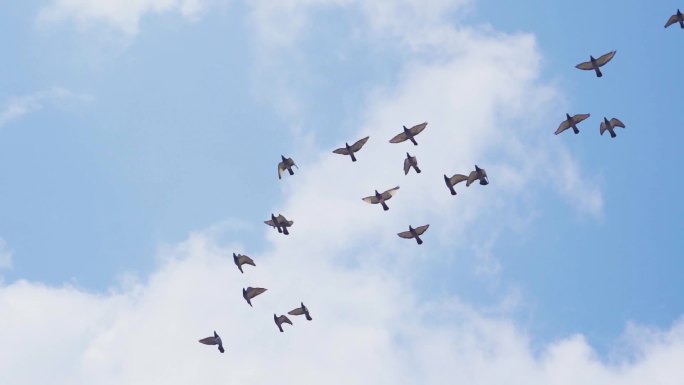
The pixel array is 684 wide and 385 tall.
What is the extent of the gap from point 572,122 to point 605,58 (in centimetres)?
494

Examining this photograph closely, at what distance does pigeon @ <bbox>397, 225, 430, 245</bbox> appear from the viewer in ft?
257

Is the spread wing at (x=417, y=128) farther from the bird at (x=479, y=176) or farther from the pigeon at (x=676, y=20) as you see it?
the pigeon at (x=676, y=20)

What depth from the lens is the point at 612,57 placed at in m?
78.5

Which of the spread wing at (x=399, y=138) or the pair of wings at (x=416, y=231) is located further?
the pair of wings at (x=416, y=231)

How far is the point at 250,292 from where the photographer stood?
7588 cm

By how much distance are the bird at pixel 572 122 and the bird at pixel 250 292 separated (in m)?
23.4

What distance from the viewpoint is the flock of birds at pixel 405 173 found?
76938 millimetres

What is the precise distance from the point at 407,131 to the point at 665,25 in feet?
64.0

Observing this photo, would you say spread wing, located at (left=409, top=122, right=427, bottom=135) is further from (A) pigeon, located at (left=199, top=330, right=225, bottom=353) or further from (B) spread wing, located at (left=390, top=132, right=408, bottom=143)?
(A) pigeon, located at (left=199, top=330, right=225, bottom=353)

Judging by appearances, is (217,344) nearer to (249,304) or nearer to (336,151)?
(249,304)

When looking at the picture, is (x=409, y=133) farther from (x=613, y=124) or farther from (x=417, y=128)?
(x=613, y=124)

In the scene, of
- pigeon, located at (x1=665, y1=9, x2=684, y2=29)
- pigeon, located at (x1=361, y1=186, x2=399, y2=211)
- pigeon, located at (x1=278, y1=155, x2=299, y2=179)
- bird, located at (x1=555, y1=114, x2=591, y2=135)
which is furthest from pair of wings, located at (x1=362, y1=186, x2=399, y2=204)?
pigeon, located at (x1=665, y1=9, x2=684, y2=29)

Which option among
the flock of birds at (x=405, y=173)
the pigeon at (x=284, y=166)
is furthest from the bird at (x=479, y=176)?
the pigeon at (x=284, y=166)

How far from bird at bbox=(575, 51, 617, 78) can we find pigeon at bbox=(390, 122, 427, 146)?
12.1 meters
